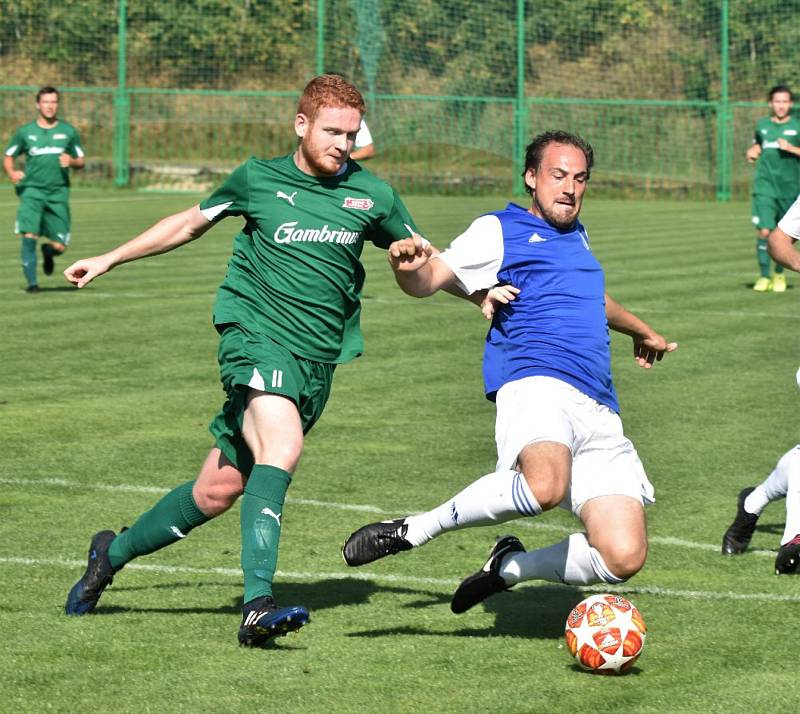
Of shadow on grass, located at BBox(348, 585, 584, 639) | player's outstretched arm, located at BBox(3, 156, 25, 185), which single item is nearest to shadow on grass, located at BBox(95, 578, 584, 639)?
shadow on grass, located at BBox(348, 585, 584, 639)

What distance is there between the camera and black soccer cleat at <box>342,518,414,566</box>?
582 centimetres

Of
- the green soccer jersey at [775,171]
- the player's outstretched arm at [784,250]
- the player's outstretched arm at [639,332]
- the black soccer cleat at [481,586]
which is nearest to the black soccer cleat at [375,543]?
the black soccer cleat at [481,586]

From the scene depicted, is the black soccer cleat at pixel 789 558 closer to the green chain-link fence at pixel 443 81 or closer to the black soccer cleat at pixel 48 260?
the black soccer cleat at pixel 48 260

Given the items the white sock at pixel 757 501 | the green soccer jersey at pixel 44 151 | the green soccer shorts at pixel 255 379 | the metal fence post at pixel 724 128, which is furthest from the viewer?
the metal fence post at pixel 724 128

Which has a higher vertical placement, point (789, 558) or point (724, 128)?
point (724, 128)

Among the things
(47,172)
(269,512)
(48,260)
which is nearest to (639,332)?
(269,512)

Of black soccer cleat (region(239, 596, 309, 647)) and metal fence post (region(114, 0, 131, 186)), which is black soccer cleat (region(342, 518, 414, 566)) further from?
metal fence post (region(114, 0, 131, 186))

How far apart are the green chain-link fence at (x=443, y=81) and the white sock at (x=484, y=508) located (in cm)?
3369

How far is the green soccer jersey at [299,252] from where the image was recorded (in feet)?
19.6

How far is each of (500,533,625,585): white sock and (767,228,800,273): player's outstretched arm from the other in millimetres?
1682

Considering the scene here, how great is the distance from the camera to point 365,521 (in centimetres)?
773

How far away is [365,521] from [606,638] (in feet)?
8.34

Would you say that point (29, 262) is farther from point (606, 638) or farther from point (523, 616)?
point (606, 638)

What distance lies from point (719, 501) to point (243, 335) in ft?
11.0
